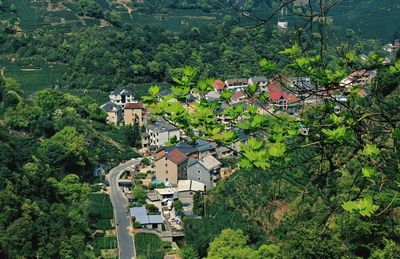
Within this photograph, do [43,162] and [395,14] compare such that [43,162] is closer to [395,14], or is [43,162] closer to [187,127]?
[187,127]

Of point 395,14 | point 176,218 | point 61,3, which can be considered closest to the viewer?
point 176,218

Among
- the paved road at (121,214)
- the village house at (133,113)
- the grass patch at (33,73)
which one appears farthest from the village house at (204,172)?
the grass patch at (33,73)

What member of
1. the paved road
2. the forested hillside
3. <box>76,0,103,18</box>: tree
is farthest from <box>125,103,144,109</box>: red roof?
<box>76,0,103,18</box>: tree

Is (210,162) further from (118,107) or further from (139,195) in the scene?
(118,107)

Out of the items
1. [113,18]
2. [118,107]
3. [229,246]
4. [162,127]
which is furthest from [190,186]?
[113,18]

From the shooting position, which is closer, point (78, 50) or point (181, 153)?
point (181, 153)

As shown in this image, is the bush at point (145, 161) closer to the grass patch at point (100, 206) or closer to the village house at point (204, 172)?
the village house at point (204, 172)

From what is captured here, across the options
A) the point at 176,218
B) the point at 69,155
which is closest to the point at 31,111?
the point at 69,155

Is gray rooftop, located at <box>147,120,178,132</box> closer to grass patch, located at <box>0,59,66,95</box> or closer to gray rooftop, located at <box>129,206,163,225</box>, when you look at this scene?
gray rooftop, located at <box>129,206,163,225</box>
